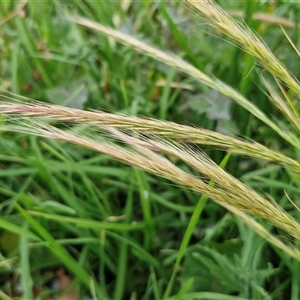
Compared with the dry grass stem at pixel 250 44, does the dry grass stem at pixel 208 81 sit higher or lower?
lower

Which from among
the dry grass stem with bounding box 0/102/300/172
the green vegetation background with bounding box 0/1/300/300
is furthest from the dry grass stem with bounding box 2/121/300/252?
the green vegetation background with bounding box 0/1/300/300

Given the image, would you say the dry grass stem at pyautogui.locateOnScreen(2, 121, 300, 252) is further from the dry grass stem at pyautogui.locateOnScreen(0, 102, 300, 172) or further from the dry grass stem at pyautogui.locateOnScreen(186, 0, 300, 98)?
the dry grass stem at pyautogui.locateOnScreen(186, 0, 300, 98)

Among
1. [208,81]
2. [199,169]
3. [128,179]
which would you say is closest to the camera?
[199,169]

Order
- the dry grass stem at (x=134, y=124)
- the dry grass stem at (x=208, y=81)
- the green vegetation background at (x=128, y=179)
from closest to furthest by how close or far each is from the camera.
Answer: the dry grass stem at (x=134, y=124) → the dry grass stem at (x=208, y=81) → the green vegetation background at (x=128, y=179)

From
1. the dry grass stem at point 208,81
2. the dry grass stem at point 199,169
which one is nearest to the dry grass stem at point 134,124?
the dry grass stem at point 199,169

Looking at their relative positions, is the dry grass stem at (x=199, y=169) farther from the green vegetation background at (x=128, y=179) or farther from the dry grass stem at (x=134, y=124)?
the green vegetation background at (x=128, y=179)

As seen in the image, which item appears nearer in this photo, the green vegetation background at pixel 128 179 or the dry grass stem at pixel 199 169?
the dry grass stem at pixel 199 169

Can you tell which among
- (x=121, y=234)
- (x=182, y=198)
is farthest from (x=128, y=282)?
(x=182, y=198)

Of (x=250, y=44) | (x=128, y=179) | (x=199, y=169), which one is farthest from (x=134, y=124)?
(x=128, y=179)

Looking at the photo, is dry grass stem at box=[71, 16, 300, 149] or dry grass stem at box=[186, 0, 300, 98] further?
dry grass stem at box=[71, 16, 300, 149]

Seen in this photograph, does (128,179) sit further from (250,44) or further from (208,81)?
(250,44)

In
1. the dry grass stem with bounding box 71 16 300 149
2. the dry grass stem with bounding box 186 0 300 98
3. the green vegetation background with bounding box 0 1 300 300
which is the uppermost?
the dry grass stem with bounding box 186 0 300 98
